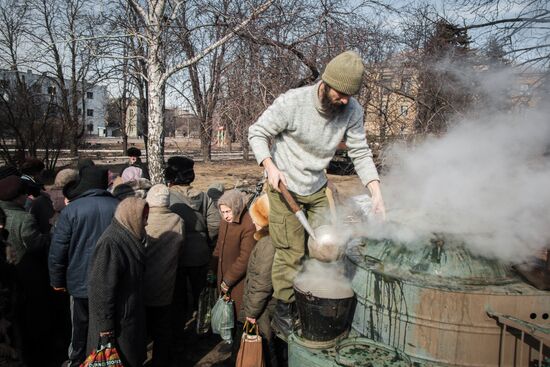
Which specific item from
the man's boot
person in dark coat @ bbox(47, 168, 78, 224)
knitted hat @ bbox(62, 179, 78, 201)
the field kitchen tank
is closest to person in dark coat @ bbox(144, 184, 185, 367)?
knitted hat @ bbox(62, 179, 78, 201)

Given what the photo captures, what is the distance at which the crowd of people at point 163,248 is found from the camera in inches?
124

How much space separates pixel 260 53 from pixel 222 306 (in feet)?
14.5

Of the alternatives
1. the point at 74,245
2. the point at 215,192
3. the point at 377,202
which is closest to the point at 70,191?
the point at 74,245

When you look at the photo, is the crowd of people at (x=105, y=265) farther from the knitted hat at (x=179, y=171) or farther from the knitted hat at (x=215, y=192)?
the knitted hat at (x=215, y=192)

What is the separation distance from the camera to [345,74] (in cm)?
271

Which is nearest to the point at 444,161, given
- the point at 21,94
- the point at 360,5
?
the point at 360,5

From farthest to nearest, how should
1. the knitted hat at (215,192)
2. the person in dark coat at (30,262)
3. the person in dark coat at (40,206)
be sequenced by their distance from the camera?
the knitted hat at (215,192)
the person in dark coat at (40,206)
the person in dark coat at (30,262)

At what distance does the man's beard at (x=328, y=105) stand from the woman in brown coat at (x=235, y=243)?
145cm

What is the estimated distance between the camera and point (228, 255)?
4246mm

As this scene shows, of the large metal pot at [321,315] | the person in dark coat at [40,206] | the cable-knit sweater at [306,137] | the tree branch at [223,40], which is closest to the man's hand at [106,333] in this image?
the large metal pot at [321,315]

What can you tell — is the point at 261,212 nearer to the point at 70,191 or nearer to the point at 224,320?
the point at 224,320

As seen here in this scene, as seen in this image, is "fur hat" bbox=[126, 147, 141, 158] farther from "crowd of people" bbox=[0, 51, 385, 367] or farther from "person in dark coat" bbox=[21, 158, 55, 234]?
"crowd of people" bbox=[0, 51, 385, 367]

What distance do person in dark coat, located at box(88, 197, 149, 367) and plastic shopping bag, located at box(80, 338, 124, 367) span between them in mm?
64

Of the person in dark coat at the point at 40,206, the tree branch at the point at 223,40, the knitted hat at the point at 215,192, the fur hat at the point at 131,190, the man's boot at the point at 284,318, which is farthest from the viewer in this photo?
the tree branch at the point at 223,40
